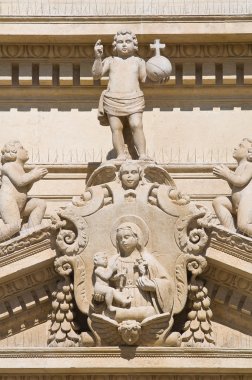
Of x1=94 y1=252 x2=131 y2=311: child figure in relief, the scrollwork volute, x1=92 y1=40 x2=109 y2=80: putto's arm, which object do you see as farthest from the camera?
x1=92 y1=40 x2=109 y2=80: putto's arm

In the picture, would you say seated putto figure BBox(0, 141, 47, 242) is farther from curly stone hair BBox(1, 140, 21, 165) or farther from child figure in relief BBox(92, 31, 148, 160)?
child figure in relief BBox(92, 31, 148, 160)

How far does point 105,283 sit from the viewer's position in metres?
Result: 32.7

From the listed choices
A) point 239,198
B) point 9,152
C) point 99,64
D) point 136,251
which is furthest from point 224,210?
point 9,152

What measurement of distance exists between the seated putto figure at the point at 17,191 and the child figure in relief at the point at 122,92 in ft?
2.97

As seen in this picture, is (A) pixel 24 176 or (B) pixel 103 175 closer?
(B) pixel 103 175

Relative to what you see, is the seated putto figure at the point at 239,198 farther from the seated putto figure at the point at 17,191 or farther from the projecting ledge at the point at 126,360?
the seated putto figure at the point at 17,191

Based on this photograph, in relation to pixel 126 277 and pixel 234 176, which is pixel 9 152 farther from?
pixel 234 176

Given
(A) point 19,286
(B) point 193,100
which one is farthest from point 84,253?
(B) point 193,100

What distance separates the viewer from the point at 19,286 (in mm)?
33219

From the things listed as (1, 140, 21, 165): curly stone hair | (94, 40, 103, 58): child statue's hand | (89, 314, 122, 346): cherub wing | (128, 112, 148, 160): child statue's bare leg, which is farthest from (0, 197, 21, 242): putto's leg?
(94, 40, 103, 58): child statue's hand

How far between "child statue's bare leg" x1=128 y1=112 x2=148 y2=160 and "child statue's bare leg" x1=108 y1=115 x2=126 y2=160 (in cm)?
13

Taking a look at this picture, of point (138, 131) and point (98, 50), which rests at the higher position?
point (98, 50)

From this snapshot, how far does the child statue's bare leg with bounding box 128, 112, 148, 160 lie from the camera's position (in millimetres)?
33625

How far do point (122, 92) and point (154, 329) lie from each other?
275cm
